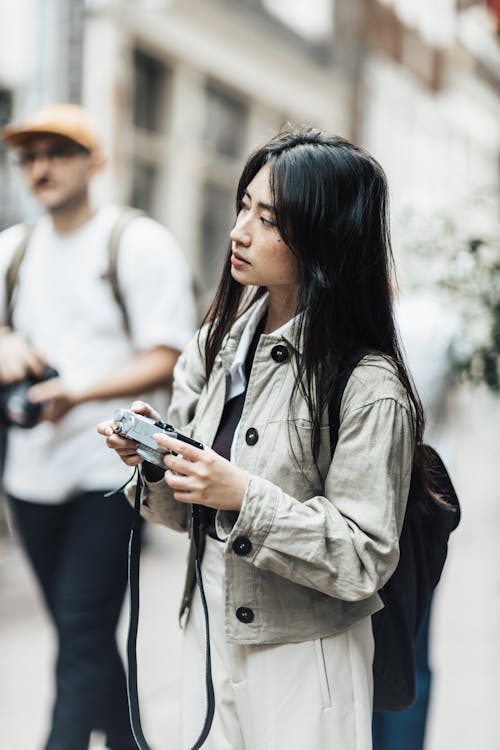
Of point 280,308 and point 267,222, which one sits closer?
point 267,222

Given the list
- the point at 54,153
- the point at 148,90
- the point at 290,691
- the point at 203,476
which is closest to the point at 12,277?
the point at 54,153

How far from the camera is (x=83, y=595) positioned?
2.73 meters

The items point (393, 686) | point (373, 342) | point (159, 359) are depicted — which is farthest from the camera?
point (159, 359)

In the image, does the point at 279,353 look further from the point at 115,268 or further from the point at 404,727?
the point at 404,727

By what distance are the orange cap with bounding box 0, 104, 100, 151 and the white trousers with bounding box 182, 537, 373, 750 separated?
150cm

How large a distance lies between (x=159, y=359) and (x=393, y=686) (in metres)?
1.18

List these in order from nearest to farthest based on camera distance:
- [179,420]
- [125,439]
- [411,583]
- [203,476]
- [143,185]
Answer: [203,476], [125,439], [411,583], [179,420], [143,185]

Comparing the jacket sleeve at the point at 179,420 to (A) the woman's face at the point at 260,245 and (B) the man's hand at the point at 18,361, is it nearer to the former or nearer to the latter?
(A) the woman's face at the point at 260,245

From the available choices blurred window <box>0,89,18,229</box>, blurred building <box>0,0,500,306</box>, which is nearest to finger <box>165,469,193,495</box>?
blurred building <box>0,0,500,306</box>

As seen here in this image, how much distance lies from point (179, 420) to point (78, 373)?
779 mm

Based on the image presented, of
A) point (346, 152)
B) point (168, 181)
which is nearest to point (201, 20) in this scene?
point (168, 181)

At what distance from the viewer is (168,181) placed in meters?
9.26

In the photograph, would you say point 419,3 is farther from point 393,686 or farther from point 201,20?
point 393,686

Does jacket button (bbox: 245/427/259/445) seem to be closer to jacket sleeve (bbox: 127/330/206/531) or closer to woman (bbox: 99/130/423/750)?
woman (bbox: 99/130/423/750)
